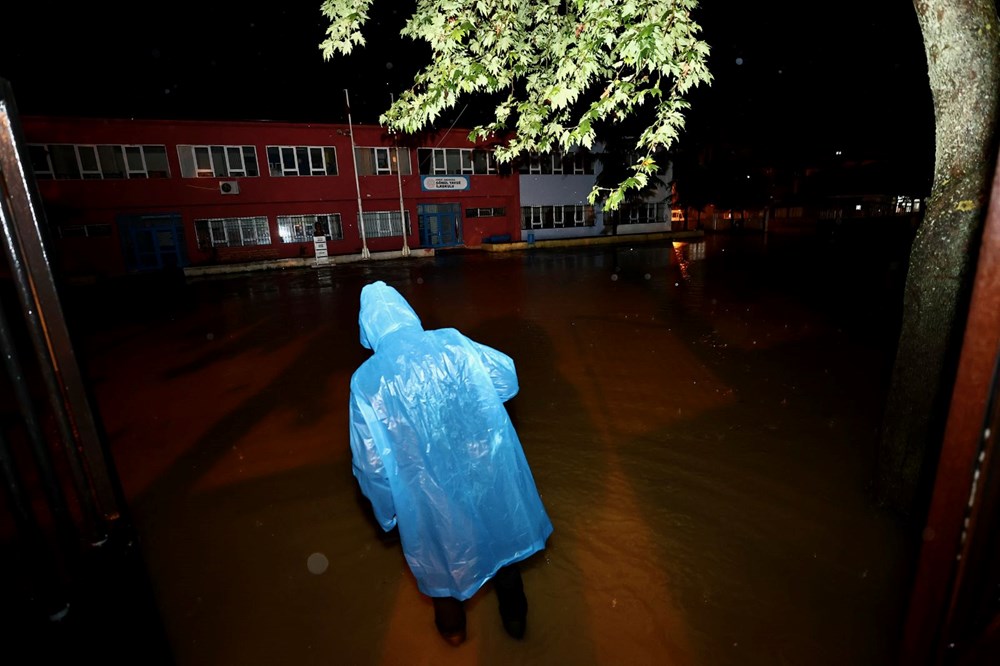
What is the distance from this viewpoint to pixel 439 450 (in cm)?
246

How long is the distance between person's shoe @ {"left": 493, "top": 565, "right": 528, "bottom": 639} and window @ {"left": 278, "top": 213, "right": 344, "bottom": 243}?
22616 millimetres

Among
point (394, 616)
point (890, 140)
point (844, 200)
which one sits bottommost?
point (394, 616)

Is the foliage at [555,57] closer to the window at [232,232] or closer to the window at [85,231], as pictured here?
the window at [232,232]

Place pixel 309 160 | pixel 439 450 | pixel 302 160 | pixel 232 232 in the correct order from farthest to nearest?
1. pixel 309 160
2. pixel 302 160
3. pixel 232 232
4. pixel 439 450

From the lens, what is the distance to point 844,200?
4581 centimetres

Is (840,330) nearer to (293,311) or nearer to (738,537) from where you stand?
(738,537)

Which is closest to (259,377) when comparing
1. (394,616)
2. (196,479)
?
(196,479)

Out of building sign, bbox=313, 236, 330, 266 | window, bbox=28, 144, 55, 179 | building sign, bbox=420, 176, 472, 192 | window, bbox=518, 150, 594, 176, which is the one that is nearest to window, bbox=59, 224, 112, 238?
window, bbox=28, 144, 55, 179

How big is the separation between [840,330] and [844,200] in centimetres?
4785

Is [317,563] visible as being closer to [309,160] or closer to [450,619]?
[450,619]

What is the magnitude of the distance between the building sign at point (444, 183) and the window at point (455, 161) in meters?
0.57

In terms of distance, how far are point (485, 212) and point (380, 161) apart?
6.79m

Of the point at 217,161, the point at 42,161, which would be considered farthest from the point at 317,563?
the point at 42,161

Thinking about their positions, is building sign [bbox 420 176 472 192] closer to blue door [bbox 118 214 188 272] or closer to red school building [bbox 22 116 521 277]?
red school building [bbox 22 116 521 277]
